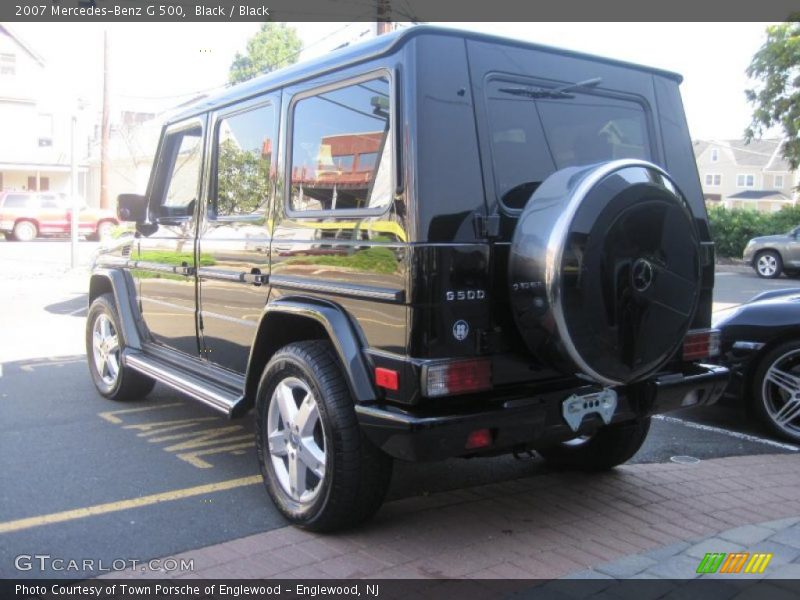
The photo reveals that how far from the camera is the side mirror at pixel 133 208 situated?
5719mm

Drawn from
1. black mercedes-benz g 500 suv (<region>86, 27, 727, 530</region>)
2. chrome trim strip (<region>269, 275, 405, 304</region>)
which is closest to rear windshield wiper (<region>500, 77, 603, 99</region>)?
black mercedes-benz g 500 suv (<region>86, 27, 727, 530</region>)

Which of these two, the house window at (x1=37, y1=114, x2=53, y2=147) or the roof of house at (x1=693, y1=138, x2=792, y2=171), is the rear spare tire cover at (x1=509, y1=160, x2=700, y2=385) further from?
the roof of house at (x1=693, y1=138, x2=792, y2=171)

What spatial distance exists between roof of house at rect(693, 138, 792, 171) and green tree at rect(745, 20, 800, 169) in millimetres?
41065

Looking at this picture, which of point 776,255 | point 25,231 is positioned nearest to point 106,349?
point 776,255

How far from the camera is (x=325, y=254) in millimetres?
3691

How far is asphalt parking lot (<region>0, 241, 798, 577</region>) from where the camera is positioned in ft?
12.3

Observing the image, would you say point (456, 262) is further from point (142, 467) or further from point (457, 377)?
point (142, 467)

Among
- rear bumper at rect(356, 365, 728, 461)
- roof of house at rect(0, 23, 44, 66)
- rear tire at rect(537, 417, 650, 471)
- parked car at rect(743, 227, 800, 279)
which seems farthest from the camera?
roof of house at rect(0, 23, 44, 66)

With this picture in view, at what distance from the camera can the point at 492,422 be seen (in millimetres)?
3188

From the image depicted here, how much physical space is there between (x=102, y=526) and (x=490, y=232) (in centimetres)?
241

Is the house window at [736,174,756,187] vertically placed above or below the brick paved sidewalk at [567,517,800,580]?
above

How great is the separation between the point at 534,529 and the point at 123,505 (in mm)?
2169
